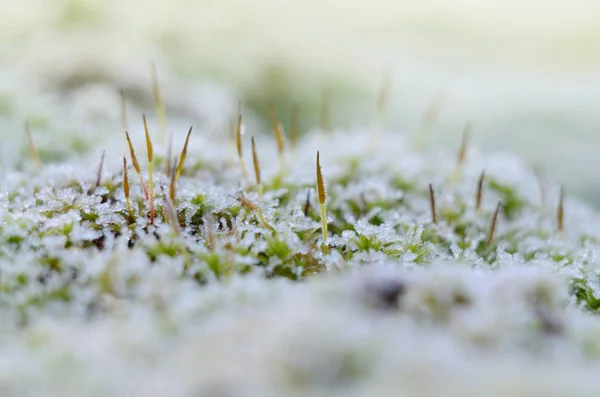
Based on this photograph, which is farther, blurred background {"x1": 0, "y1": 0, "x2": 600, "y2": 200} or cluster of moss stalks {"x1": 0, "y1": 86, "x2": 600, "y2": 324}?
blurred background {"x1": 0, "y1": 0, "x2": 600, "y2": 200}

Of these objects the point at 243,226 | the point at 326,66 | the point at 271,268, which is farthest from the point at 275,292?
the point at 326,66

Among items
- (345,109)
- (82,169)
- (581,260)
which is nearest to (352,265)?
(581,260)

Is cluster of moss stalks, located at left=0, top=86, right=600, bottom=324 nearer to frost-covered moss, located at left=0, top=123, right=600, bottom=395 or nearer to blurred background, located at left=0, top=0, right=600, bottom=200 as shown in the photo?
frost-covered moss, located at left=0, top=123, right=600, bottom=395

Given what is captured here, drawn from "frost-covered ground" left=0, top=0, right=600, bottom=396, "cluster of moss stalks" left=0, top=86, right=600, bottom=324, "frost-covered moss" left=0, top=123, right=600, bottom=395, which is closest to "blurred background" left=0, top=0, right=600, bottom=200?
"frost-covered ground" left=0, top=0, right=600, bottom=396

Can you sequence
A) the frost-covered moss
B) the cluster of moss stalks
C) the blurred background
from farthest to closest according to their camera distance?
the blurred background → the cluster of moss stalks → the frost-covered moss

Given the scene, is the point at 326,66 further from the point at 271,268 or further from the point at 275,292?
the point at 275,292

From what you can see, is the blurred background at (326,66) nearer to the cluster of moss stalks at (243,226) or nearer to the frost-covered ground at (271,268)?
the frost-covered ground at (271,268)
